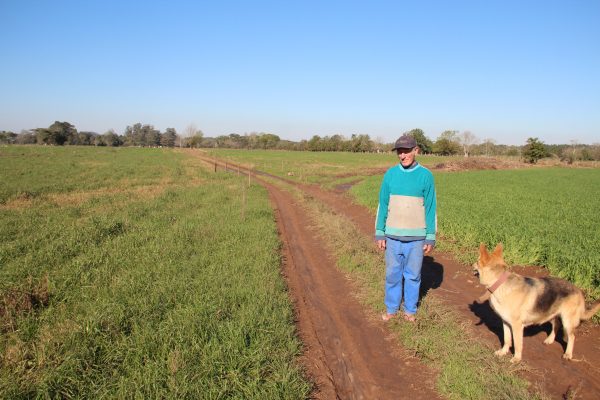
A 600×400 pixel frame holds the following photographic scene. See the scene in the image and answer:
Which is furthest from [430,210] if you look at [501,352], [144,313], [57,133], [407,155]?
[57,133]

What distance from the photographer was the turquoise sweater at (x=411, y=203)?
183 inches

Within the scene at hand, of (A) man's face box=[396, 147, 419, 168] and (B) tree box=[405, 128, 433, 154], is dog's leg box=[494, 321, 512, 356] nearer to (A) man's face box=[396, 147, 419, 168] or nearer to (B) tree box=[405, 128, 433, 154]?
(A) man's face box=[396, 147, 419, 168]

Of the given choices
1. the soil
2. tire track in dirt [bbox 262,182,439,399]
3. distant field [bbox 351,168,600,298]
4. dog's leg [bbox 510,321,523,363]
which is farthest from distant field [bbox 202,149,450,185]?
dog's leg [bbox 510,321,523,363]

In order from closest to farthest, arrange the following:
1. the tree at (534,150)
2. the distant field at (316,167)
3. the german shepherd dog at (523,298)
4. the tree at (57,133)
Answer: the german shepherd dog at (523,298) < the distant field at (316,167) < the tree at (534,150) < the tree at (57,133)

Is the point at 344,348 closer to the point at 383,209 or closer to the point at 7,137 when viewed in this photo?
the point at 383,209

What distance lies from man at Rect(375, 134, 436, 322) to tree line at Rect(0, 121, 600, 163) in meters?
87.5

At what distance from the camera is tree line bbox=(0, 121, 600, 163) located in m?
102

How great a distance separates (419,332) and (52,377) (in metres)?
4.45

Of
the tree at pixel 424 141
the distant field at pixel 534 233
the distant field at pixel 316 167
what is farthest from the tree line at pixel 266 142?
the distant field at pixel 534 233

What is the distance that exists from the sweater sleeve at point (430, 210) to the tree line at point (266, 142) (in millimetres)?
87453

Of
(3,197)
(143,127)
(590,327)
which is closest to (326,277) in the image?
(590,327)

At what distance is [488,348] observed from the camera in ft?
14.2

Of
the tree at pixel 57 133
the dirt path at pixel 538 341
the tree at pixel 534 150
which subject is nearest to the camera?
the dirt path at pixel 538 341

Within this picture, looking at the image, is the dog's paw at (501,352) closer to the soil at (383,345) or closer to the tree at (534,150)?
the soil at (383,345)
